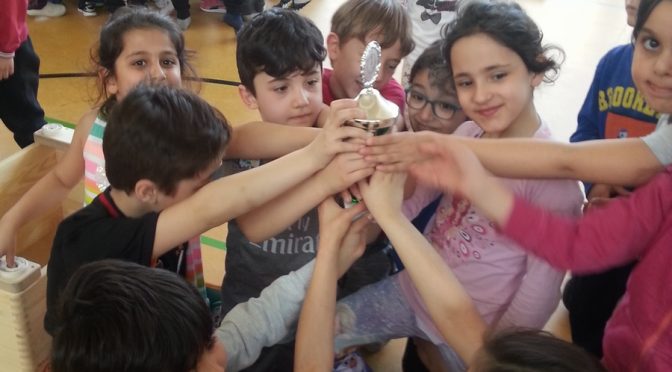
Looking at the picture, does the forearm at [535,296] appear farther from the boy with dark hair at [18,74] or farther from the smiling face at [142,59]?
the boy with dark hair at [18,74]

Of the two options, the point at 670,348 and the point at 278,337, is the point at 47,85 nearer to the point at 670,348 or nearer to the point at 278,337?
the point at 278,337

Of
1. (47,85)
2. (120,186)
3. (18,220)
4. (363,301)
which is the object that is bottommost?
(47,85)

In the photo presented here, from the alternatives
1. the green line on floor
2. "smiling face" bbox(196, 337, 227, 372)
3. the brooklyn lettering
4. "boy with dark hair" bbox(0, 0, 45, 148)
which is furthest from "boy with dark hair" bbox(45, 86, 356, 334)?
"boy with dark hair" bbox(0, 0, 45, 148)

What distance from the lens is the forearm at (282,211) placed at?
103 cm

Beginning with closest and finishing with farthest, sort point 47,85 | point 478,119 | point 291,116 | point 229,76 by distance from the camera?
point 478,119 → point 291,116 → point 47,85 → point 229,76

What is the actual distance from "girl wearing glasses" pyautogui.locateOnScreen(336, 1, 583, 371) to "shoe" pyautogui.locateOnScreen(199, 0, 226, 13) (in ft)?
10.9

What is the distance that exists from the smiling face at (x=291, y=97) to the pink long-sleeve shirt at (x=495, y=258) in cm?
28

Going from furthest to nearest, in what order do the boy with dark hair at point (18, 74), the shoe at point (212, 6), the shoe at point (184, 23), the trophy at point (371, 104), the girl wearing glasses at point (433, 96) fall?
the shoe at point (212, 6)
the shoe at point (184, 23)
the boy with dark hair at point (18, 74)
the girl wearing glasses at point (433, 96)
the trophy at point (371, 104)

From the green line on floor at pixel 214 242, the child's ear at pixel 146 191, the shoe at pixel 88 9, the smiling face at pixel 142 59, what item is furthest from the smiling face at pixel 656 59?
the shoe at pixel 88 9

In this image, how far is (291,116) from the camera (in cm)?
127

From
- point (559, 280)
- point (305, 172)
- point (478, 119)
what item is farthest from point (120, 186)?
point (559, 280)

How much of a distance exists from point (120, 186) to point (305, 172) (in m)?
0.32

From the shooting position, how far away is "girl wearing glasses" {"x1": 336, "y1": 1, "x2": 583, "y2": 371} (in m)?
1.04

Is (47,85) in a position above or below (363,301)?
below
